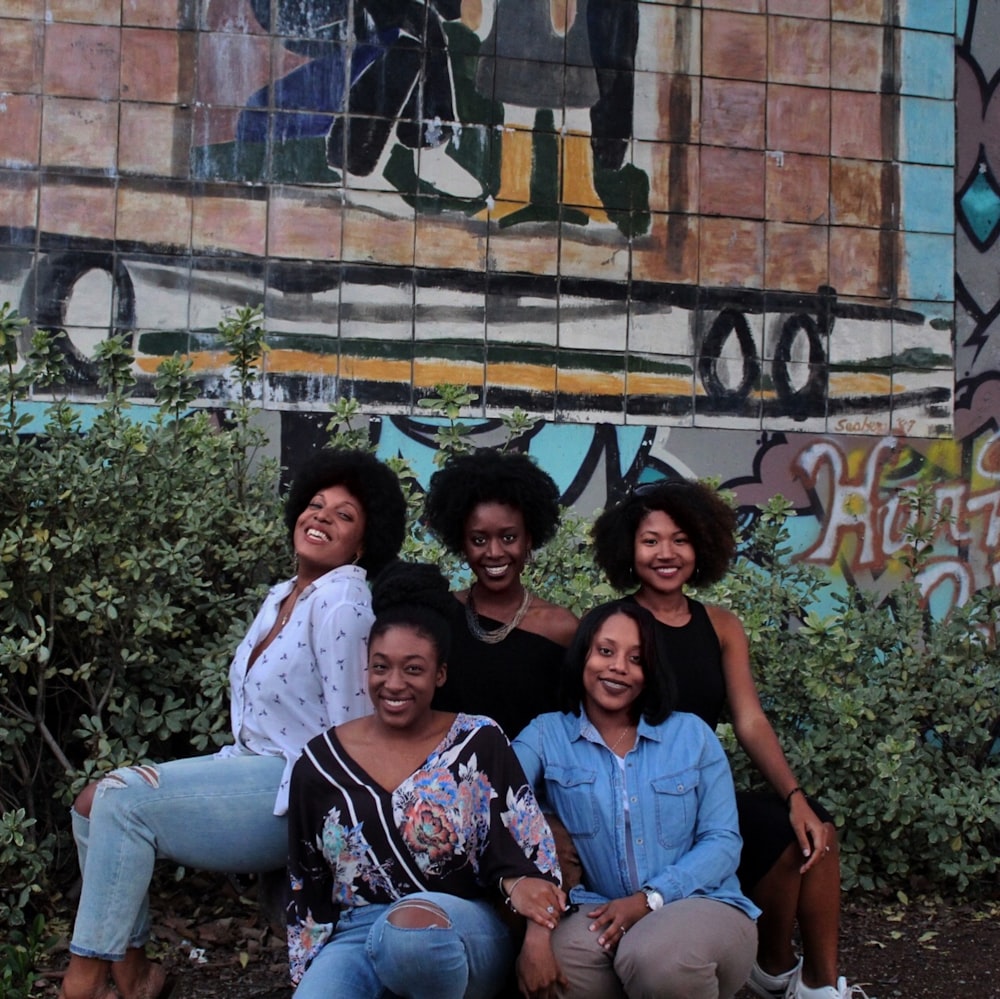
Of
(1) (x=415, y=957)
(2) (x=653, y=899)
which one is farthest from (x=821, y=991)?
(1) (x=415, y=957)

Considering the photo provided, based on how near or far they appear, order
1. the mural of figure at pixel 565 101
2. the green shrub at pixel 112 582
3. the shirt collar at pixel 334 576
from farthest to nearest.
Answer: the mural of figure at pixel 565 101 < the green shrub at pixel 112 582 < the shirt collar at pixel 334 576

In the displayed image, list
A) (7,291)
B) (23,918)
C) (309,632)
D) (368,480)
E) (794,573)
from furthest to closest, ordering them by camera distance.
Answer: (7,291)
(794,573)
(23,918)
(368,480)
(309,632)

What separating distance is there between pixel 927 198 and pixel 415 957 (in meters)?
5.69

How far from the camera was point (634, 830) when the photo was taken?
3.35 metres

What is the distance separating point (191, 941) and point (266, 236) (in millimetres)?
3597

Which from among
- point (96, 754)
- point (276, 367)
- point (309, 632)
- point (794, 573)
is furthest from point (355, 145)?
point (309, 632)

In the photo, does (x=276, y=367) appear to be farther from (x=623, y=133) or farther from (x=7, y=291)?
(x=623, y=133)

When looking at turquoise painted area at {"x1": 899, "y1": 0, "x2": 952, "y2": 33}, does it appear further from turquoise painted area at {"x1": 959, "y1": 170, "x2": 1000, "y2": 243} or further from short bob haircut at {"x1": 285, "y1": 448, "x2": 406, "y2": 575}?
short bob haircut at {"x1": 285, "y1": 448, "x2": 406, "y2": 575}

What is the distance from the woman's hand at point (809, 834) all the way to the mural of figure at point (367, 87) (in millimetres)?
4217

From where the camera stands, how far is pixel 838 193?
7258 millimetres

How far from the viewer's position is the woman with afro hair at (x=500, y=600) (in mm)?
3633

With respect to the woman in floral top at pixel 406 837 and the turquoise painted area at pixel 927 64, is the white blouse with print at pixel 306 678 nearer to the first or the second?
the woman in floral top at pixel 406 837

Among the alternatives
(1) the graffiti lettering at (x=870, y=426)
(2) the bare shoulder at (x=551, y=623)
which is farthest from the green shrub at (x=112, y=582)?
(1) the graffiti lettering at (x=870, y=426)

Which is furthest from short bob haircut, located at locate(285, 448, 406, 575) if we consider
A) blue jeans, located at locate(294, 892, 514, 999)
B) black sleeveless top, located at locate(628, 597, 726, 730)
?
blue jeans, located at locate(294, 892, 514, 999)
